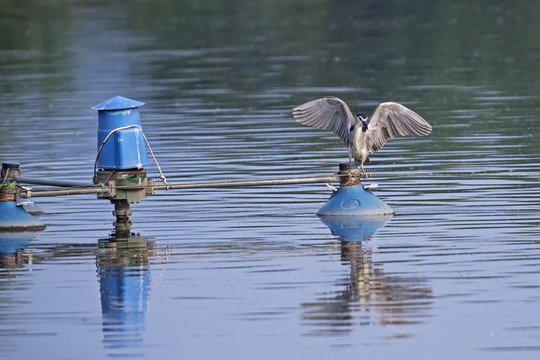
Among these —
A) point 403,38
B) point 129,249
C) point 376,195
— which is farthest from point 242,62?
point 129,249

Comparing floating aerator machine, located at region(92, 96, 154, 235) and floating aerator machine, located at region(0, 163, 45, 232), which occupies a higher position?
floating aerator machine, located at region(92, 96, 154, 235)

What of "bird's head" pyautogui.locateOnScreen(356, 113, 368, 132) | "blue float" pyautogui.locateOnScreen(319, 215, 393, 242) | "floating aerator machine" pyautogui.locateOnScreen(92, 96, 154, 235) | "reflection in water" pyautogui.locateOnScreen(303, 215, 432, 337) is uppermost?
"bird's head" pyautogui.locateOnScreen(356, 113, 368, 132)

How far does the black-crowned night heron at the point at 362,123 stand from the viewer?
488 inches

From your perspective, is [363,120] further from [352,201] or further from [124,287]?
[124,287]

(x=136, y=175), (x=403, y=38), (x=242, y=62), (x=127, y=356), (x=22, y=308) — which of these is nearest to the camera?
(x=127, y=356)

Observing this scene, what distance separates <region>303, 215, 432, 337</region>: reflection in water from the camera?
8.48 m

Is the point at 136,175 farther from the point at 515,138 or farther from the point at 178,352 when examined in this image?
the point at 515,138

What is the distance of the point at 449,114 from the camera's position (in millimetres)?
20547

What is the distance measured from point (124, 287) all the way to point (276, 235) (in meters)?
2.12

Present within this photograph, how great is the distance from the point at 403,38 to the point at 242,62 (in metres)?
7.73

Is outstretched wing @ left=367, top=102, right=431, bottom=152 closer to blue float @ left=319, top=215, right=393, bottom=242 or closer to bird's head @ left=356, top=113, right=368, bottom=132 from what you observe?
bird's head @ left=356, top=113, right=368, bottom=132

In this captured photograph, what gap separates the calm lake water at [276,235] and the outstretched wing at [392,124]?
27.9 inches

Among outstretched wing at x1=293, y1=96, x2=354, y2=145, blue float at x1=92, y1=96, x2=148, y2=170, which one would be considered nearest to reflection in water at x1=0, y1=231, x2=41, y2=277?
blue float at x1=92, y1=96, x2=148, y2=170

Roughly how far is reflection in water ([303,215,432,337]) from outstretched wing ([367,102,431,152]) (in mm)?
2317
